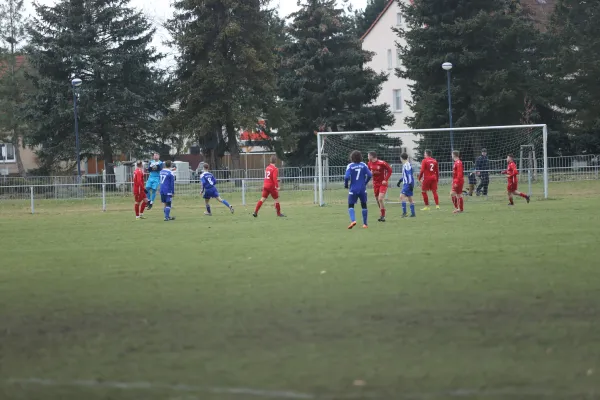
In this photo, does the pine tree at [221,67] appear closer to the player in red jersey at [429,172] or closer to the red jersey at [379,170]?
the player in red jersey at [429,172]

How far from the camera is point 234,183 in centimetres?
3884

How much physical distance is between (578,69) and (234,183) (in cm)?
2340

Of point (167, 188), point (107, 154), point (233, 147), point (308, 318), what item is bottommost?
point (308, 318)

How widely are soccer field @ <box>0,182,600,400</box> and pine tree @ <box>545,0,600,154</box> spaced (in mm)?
35378

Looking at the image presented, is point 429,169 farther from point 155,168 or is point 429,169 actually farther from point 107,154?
point 107,154

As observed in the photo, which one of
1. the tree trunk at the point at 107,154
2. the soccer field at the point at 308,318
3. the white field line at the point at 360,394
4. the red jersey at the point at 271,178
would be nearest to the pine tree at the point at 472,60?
the tree trunk at the point at 107,154

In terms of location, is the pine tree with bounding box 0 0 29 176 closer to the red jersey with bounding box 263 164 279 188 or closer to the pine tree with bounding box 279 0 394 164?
the pine tree with bounding box 279 0 394 164

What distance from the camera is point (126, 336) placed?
8.00 m

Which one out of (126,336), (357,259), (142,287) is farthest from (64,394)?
(357,259)

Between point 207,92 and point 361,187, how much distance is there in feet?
114

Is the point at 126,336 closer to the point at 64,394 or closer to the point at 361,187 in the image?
the point at 64,394

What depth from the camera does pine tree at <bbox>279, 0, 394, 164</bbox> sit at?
57.6m

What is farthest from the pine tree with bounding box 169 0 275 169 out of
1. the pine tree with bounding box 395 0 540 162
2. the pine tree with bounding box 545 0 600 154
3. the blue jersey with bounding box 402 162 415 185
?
the blue jersey with bounding box 402 162 415 185

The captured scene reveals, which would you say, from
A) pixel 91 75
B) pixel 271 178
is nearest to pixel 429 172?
pixel 271 178
